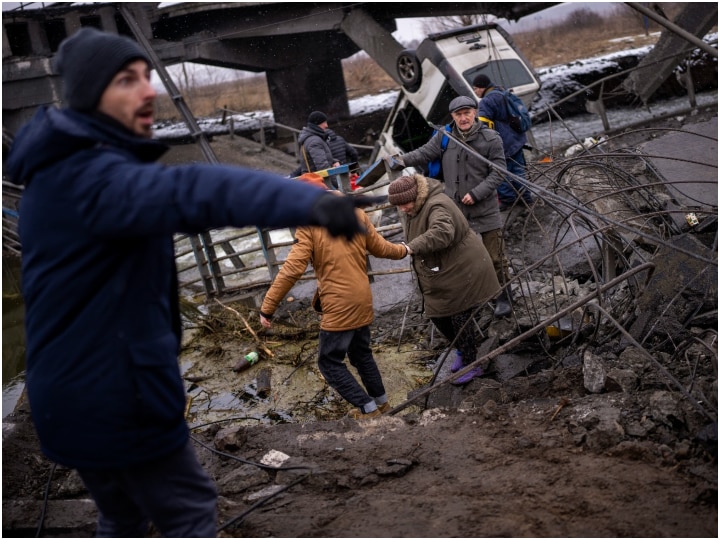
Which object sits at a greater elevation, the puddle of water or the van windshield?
the van windshield

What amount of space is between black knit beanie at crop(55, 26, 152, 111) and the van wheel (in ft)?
37.8

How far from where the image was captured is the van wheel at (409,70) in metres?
13.3

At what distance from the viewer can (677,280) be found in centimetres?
519

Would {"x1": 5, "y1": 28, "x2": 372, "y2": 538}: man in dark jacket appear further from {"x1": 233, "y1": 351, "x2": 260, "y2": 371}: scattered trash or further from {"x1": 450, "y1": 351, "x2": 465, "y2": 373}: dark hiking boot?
{"x1": 233, "y1": 351, "x2": 260, "y2": 371}: scattered trash

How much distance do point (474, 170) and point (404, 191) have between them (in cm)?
161

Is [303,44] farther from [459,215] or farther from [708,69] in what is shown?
[459,215]

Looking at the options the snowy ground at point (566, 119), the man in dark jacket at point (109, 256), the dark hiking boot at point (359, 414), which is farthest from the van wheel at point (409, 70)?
the man in dark jacket at point (109, 256)

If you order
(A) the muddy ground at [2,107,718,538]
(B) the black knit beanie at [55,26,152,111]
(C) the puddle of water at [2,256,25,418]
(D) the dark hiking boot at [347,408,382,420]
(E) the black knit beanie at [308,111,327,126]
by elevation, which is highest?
(B) the black knit beanie at [55,26,152,111]

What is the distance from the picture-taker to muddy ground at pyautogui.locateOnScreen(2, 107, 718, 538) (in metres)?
3.08

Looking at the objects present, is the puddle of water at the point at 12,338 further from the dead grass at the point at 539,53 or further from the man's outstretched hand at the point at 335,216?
the dead grass at the point at 539,53

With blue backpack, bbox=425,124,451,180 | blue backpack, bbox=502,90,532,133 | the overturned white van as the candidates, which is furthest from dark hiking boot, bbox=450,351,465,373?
the overturned white van

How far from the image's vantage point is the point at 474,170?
6.94 m

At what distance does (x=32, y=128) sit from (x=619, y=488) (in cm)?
269

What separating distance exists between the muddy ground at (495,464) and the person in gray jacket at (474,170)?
1399mm
